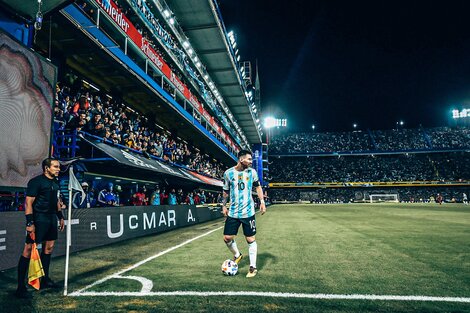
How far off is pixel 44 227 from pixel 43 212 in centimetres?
23

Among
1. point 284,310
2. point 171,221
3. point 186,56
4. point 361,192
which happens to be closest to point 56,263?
point 284,310

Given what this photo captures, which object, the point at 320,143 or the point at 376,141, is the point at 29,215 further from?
the point at 376,141

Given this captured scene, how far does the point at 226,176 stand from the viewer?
5.61m

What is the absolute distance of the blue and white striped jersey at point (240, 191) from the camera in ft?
17.8

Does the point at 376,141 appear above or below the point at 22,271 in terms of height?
above

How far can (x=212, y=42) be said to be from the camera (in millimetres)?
24828

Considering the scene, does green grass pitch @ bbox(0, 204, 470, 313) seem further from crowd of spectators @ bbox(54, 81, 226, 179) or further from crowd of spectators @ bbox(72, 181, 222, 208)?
crowd of spectators @ bbox(54, 81, 226, 179)

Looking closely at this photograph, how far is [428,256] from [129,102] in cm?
1681

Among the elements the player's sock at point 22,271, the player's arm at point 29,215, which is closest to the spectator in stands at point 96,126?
the player's arm at point 29,215

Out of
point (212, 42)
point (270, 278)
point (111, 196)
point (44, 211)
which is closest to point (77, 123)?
point (111, 196)

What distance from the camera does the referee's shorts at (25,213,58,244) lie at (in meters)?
4.64

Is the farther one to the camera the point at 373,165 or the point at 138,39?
the point at 373,165

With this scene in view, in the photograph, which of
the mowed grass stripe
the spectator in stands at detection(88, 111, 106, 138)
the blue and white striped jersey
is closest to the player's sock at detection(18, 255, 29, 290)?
the mowed grass stripe

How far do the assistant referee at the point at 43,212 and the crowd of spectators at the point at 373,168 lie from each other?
64.6m
